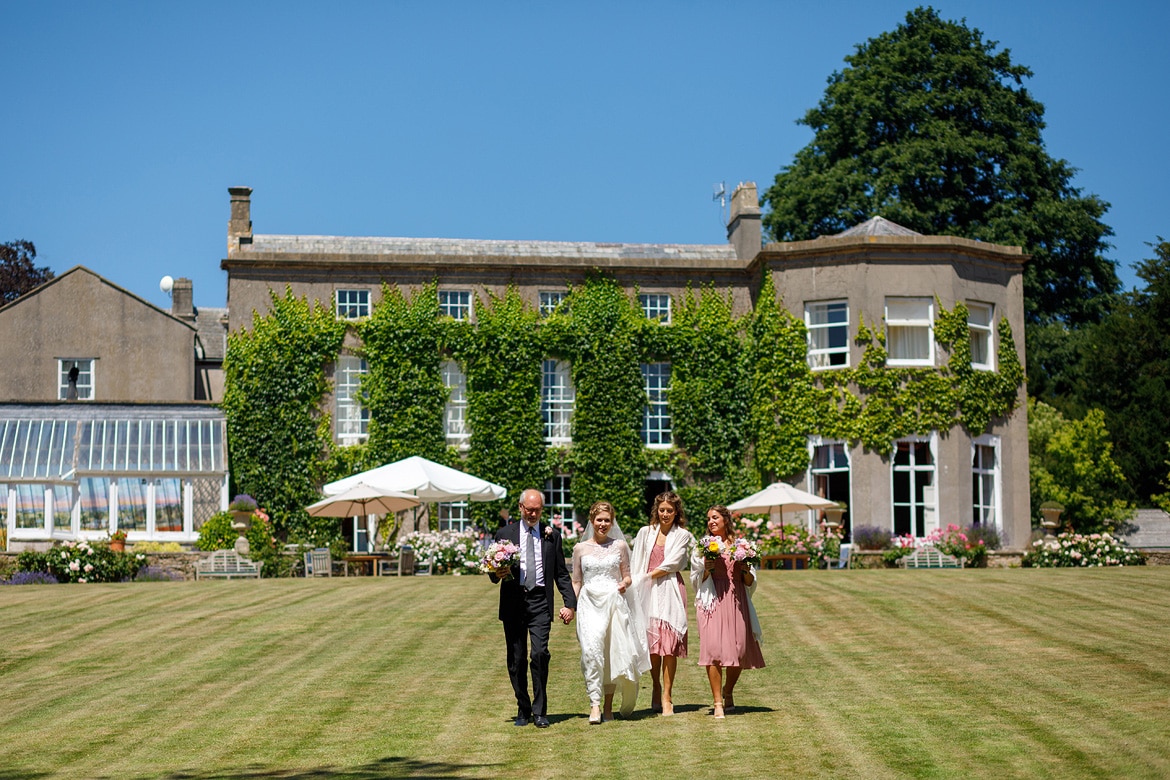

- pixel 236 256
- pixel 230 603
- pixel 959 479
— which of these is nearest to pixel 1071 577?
pixel 959 479

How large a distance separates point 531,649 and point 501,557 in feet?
2.76

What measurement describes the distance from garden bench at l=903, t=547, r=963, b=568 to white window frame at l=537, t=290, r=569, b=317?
1123cm

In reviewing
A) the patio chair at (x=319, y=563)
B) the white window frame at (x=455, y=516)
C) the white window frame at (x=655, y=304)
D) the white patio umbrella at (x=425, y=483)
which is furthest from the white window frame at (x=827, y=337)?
the patio chair at (x=319, y=563)

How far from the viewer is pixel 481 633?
18.0m

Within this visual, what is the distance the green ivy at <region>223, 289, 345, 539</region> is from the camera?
34.8m

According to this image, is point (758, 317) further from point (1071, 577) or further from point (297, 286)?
point (1071, 577)

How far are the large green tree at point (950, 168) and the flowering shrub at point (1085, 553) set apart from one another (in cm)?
2073

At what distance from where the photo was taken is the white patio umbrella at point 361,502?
27.5 m

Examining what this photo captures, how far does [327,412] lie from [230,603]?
14.4 m

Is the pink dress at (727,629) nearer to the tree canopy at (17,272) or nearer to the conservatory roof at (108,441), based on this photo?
the conservatory roof at (108,441)

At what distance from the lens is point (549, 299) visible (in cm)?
3650

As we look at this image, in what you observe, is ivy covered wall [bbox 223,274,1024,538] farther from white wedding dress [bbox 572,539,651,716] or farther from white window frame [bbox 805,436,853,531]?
white wedding dress [bbox 572,539,651,716]

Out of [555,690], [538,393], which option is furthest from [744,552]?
[538,393]

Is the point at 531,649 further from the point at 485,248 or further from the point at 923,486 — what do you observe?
the point at 485,248
